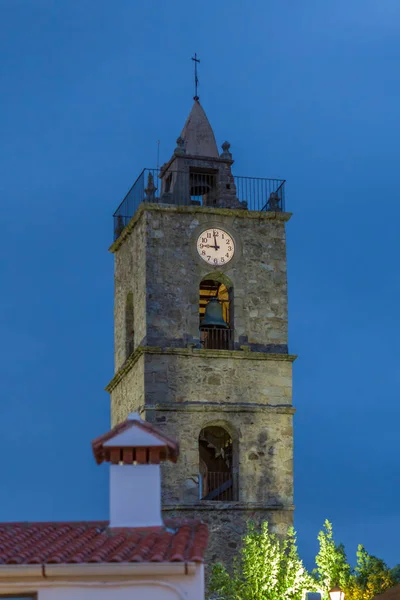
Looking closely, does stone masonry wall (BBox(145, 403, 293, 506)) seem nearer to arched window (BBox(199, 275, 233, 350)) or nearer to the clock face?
arched window (BBox(199, 275, 233, 350))

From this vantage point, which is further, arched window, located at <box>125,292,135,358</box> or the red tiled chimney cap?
arched window, located at <box>125,292,135,358</box>

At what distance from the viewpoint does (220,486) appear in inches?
1631

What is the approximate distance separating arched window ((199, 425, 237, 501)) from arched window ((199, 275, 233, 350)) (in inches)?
88.2

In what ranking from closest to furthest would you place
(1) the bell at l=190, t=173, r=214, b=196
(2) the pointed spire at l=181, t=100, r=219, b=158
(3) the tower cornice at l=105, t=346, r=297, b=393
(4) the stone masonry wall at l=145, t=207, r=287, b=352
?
1. (3) the tower cornice at l=105, t=346, r=297, b=393
2. (4) the stone masonry wall at l=145, t=207, r=287, b=352
3. (1) the bell at l=190, t=173, r=214, b=196
4. (2) the pointed spire at l=181, t=100, r=219, b=158

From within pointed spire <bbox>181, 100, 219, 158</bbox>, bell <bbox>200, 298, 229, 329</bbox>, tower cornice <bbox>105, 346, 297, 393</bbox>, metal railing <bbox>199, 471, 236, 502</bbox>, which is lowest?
metal railing <bbox>199, 471, 236, 502</bbox>

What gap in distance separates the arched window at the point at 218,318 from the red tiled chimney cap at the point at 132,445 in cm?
2010

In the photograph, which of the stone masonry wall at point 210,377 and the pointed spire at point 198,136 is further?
the pointed spire at point 198,136

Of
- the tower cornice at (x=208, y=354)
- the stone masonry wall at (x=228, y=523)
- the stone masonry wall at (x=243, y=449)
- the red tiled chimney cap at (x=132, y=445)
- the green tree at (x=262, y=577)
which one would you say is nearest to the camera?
the red tiled chimney cap at (x=132, y=445)

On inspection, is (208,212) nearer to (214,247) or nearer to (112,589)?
(214,247)

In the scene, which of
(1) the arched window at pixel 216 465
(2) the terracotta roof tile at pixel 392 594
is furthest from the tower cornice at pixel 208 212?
(2) the terracotta roof tile at pixel 392 594

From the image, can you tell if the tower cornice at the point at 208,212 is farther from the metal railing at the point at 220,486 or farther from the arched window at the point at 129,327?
the metal railing at the point at 220,486

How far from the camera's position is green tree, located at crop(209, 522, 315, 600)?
1449 inches

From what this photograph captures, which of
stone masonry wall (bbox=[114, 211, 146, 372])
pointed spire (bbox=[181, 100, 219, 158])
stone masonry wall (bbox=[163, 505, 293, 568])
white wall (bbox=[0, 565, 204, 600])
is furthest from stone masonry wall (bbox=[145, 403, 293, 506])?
white wall (bbox=[0, 565, 204, 600])

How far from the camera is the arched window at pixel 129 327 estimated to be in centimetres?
4403
